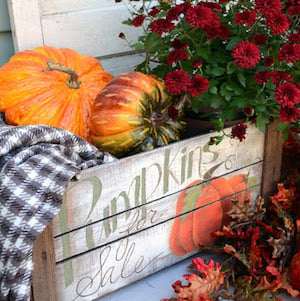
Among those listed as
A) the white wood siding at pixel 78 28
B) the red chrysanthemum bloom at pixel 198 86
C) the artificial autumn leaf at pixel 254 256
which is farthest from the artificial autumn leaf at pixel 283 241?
the white wood siding at pixel 78 28

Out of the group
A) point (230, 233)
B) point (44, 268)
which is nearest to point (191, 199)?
point (230, 233)

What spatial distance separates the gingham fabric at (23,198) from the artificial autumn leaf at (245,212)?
595 millimetres

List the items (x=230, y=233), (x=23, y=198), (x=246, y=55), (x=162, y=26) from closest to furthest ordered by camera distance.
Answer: (x=23, y=198)
(x=246, y=55)
(x=162, y=26)
(x=230, y=233)

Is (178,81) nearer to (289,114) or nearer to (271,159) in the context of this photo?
(289,114)

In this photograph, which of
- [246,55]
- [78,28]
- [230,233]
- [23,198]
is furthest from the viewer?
[78,28]

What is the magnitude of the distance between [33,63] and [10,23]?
0.94 feet

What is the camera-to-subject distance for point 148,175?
1.33 metres

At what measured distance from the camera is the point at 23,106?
4.78 feet

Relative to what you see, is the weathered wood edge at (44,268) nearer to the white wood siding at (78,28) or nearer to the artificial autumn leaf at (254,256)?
the artificial autumn leaf at (254,256)

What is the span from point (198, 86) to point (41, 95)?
51cm

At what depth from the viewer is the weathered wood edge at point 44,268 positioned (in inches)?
45.6

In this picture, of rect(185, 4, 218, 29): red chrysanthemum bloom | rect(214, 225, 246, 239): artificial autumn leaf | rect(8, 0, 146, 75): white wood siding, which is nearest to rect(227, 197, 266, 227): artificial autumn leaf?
rect(214, 225, 246, 239): artificial autumn leaf

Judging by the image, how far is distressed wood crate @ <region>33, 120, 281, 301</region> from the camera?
3.93 ft

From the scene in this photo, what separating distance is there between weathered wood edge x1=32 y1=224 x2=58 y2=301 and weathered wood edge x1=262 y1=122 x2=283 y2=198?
2.75 ft
